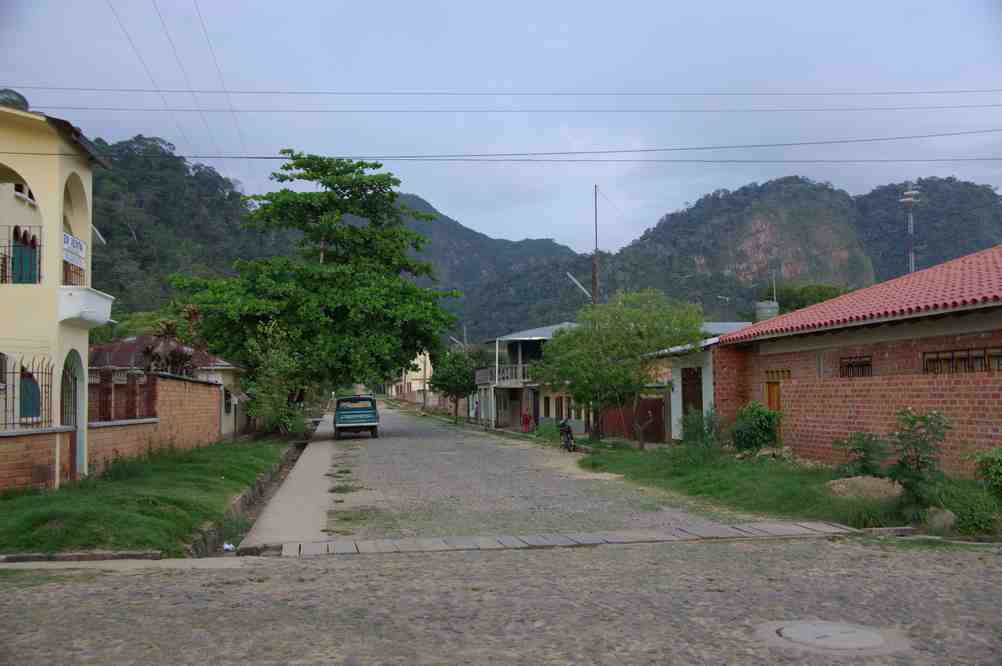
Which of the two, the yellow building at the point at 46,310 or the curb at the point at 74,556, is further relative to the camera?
the yellow building at the point at 46,310

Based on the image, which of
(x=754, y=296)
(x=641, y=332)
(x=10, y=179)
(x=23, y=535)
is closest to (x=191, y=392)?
(x=10, y=179)

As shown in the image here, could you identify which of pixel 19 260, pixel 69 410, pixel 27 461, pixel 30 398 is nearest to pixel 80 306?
pixel 69 410

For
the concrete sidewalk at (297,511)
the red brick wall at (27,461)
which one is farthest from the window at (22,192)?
the concrete sidewalk at (297,511)

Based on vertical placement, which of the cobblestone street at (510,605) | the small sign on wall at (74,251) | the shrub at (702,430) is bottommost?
the cobblestone street at (510,605)

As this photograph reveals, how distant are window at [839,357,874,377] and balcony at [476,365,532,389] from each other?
3334cm

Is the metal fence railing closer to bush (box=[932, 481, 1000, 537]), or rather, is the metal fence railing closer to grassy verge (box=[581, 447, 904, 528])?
grassy verge (box=[581, 447, 904, 528])

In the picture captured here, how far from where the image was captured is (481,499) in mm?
16781

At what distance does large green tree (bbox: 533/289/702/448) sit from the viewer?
27516mm

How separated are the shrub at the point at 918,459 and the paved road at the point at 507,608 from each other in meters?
2.09

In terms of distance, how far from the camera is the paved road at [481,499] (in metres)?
13.3

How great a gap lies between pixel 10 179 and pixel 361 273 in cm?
2129

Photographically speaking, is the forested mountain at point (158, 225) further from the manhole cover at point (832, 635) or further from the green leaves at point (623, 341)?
the manhole cover at point (832, 635)

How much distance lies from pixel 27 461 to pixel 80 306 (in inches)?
104

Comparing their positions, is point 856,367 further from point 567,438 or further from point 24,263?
point 24,263
